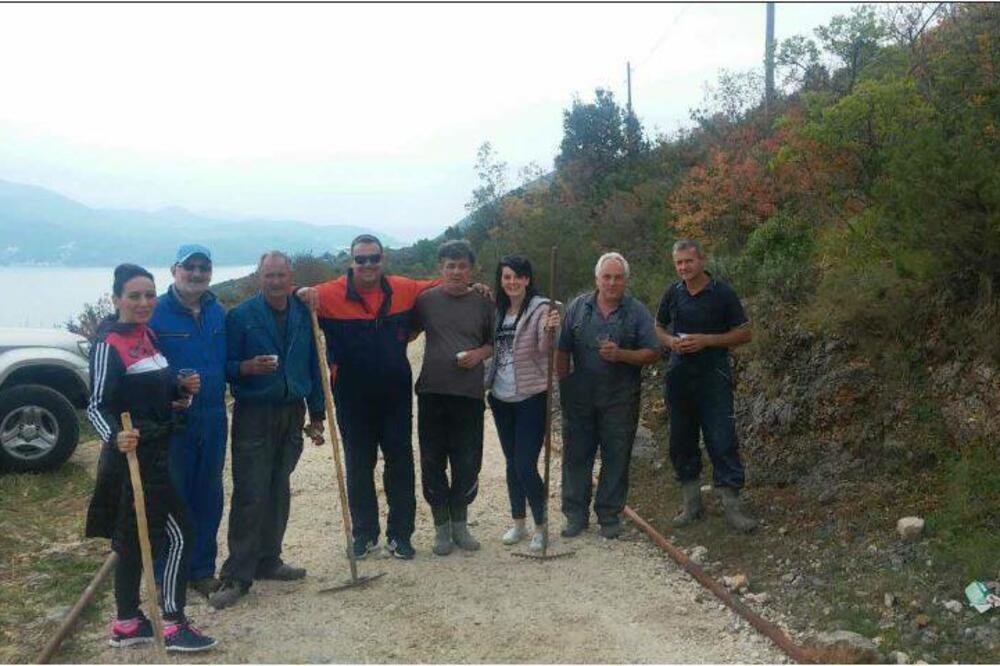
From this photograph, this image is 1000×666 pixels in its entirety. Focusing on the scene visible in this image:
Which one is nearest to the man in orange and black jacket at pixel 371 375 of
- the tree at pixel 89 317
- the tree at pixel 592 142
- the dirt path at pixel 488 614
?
the dirt path at pixel 488 614

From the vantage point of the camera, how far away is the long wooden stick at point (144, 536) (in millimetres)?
3797

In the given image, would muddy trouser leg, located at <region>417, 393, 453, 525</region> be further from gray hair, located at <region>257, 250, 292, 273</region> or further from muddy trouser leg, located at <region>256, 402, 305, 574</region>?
gray hair, located at <region>257, 250, 292, 273</region>

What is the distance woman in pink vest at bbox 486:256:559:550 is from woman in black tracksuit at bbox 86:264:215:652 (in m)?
2.02

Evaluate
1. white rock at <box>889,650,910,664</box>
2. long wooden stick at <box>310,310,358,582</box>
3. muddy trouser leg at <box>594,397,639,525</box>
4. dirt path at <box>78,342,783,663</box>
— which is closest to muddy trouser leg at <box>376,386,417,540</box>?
dirt path at <box>78,342,783,663</box>

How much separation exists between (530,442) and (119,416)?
251cm

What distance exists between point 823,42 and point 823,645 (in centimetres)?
1032

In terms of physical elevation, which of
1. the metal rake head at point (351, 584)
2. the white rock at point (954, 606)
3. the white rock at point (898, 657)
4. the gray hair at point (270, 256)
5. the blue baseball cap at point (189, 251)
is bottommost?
the white rock at point (898, 657)

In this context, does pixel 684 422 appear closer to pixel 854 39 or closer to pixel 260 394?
pixel 260 394

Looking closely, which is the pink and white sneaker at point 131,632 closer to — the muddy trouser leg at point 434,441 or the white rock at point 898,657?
the muddy trouser leg at point 434,441

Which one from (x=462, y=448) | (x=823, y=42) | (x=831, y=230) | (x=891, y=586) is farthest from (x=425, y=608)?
(x=823, y=42)

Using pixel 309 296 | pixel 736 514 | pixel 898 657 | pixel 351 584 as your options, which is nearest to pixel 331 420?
pixel 309 296

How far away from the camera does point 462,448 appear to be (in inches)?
214

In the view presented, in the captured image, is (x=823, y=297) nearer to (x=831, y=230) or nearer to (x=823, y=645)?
(x=831, y=230)

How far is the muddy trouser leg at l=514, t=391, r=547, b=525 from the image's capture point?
5.50 meters
